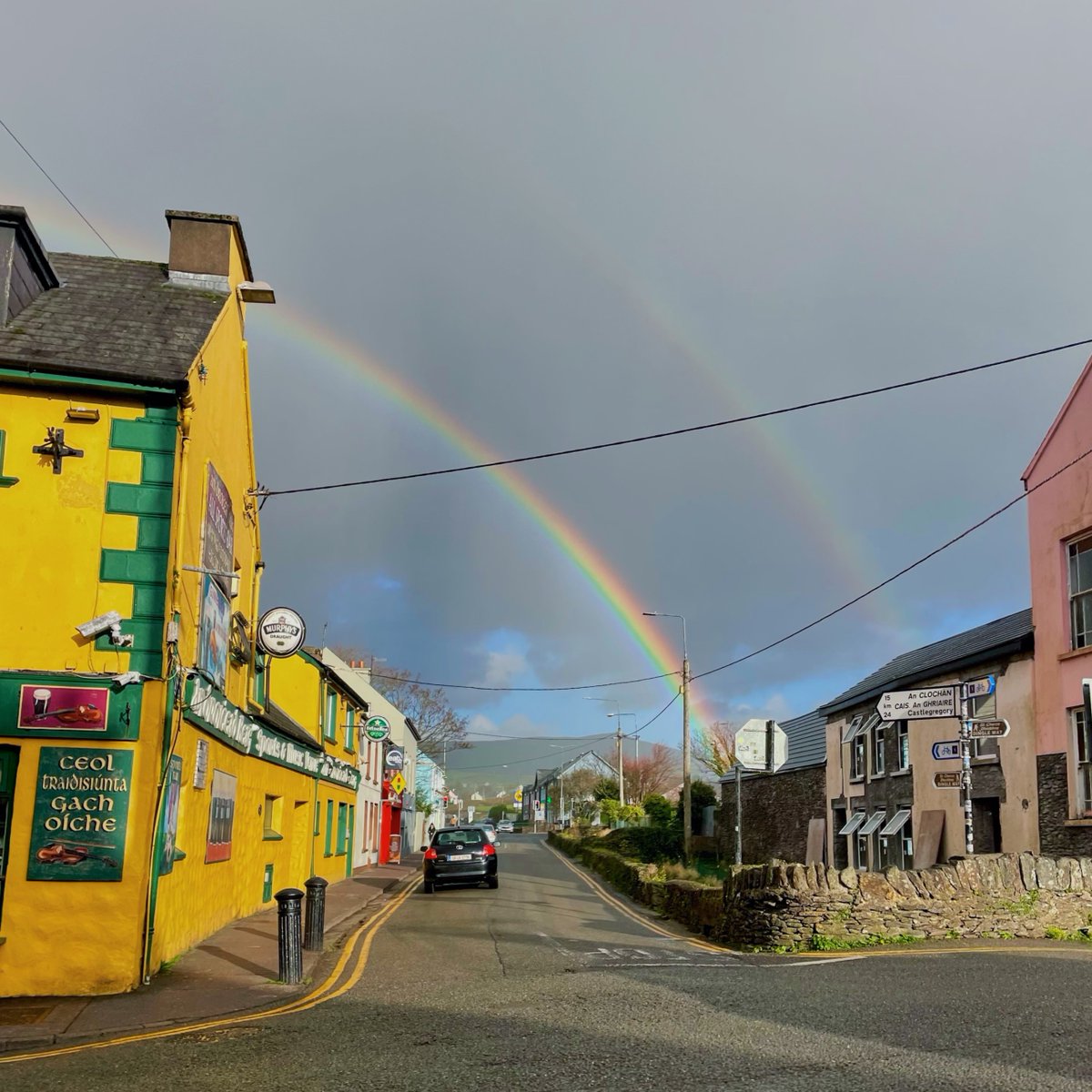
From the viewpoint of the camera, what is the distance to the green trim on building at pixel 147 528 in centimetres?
1233

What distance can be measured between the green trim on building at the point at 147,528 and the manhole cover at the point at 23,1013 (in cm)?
362

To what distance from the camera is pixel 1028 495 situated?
2227cm

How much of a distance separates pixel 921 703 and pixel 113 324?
43.3 ft

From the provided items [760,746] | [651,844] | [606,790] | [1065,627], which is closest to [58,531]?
[760,746]

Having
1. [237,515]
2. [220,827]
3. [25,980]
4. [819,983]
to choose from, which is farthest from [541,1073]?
[237,515]

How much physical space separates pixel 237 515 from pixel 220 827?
5.25 m

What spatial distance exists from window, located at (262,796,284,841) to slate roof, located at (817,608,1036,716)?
1617cm

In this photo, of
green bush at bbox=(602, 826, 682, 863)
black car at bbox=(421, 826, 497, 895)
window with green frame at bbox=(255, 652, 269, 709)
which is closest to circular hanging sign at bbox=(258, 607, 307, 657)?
window with green frame at bbox=(255, 652, 269, 709)

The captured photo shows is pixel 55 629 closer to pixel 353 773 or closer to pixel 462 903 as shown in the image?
pixel 462 903

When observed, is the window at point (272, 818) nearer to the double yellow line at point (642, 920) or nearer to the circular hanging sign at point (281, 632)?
the circular hanging sign at point (281, 632)

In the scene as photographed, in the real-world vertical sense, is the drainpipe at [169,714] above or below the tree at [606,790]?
above

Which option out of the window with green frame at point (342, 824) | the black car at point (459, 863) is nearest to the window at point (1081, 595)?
the black car at point (459, 863)

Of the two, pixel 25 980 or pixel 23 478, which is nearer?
pixel 25 980

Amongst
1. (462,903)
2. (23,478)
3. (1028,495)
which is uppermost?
(1028,495)
